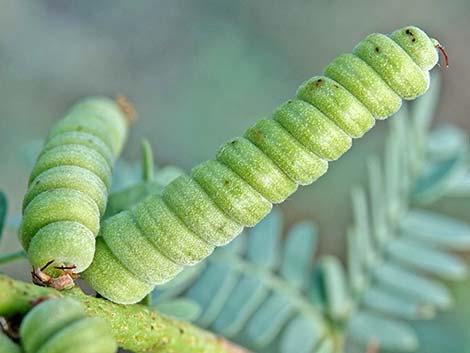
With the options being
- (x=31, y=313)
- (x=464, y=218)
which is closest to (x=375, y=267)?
(x=31, y=313)

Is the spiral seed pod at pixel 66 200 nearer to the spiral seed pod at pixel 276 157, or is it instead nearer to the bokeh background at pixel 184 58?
the spiral seed pod at pixel 276 157

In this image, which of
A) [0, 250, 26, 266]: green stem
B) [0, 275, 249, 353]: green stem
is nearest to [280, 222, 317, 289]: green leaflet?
[0, 275, 249, 353]: green stem

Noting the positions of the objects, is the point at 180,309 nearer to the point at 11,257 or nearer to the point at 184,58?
the point at 11,257

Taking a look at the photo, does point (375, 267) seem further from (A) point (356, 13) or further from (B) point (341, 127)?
(A) point (356, 13)

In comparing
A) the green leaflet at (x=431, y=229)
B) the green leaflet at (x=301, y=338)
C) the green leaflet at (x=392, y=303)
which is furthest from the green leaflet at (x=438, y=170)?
the green leaflet at (x=301, y=338)

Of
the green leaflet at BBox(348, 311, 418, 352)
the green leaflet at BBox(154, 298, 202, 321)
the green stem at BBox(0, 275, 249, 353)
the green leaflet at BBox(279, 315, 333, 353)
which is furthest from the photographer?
the green leaflet at BBox(348, 311, 418, 352)

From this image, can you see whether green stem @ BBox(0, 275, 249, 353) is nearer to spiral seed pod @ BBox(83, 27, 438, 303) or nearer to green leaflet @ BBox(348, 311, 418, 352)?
spiral seed pod @ BBox(83, 27, 438, 303)
